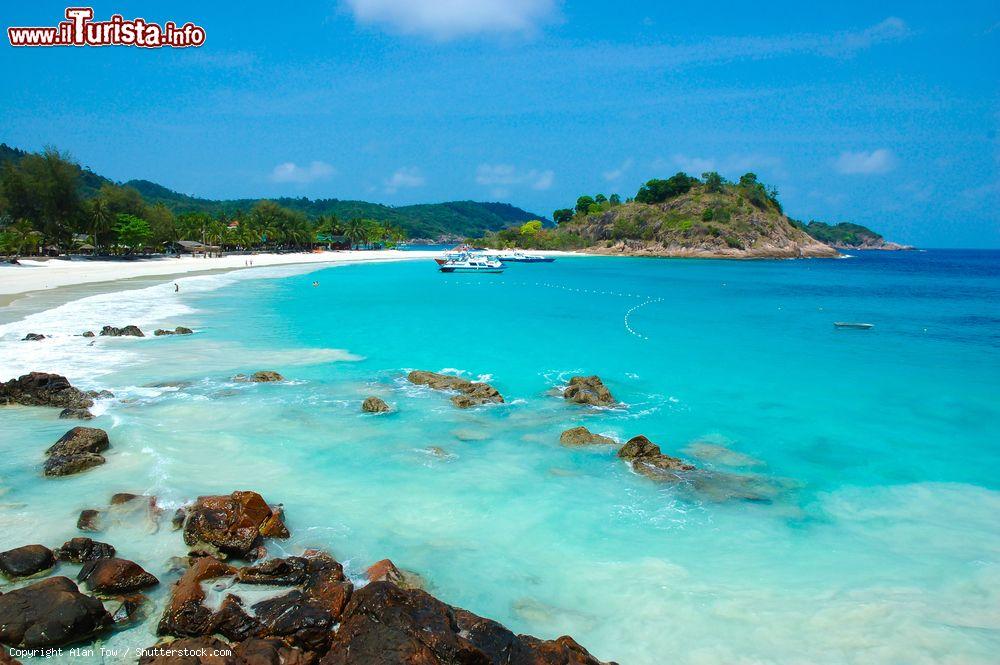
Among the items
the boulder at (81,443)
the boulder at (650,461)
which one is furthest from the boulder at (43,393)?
the boulder at (650,461)

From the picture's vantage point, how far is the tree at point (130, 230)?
72.5 meters

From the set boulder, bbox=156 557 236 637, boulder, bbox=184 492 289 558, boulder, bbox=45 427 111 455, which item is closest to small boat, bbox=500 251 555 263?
boulder, bbox=45 427 111 455

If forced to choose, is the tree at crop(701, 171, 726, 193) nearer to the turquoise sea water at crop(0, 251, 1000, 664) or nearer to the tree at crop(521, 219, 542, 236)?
the tree at crop(521, 219, 542, 236)

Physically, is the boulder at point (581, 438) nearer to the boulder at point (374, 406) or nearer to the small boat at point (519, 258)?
the boulder at point (374, 406)

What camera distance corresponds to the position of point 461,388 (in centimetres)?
1867

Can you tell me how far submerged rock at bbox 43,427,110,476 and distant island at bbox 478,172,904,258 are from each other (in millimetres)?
138163

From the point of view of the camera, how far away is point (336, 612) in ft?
22.8

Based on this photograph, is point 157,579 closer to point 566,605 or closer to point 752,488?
point 566,605

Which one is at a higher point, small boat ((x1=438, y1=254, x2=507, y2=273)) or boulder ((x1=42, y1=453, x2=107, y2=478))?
small boat ((x1=438, y1=254, x2=507, y2=273))

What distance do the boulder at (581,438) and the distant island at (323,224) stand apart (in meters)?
72.3

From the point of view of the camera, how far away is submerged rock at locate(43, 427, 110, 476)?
11.3m

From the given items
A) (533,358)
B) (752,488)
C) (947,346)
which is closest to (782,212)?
(947,346)

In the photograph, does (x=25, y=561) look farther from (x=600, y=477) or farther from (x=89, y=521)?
(x=600, y=477)

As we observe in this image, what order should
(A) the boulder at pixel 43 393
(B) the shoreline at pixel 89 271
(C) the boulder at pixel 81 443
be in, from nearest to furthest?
(C) the boulder at pixel 81 443 < (A) the boulder at pixel 43 393 < (B) the shoreline at pixel 89 271
